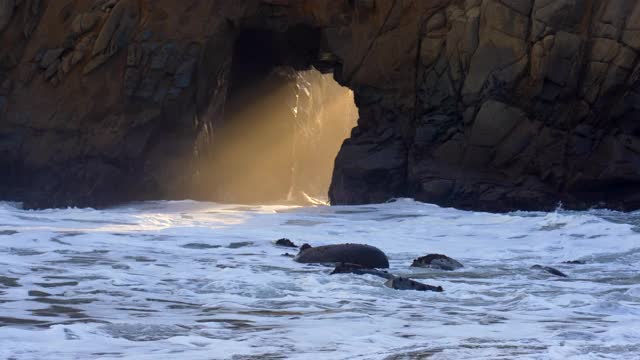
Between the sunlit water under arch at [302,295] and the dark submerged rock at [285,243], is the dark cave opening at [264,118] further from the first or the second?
the dark submerged rock at [285,243]

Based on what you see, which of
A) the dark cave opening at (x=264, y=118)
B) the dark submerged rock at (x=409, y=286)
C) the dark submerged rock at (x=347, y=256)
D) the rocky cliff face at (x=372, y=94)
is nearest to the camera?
the dark submerged rock at (x=409, y=286)

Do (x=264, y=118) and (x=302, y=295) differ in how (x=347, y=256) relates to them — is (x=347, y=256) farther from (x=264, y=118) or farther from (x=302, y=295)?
(x=264, y=118)

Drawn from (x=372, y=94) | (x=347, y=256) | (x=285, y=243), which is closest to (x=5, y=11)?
(x=372, y=94)

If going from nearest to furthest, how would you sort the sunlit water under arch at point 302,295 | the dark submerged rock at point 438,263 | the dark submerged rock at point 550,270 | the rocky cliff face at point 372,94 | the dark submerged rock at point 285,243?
1. the sunlit water under arch at point 302,295
2. the dark submerged rock at point 550,270
3. the dark submerged rock at point 438,263
4. the dark submerged rock at point 285,243
5. the rocky cliff face at point 372,94

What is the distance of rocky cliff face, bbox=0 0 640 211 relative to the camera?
21.2 metres

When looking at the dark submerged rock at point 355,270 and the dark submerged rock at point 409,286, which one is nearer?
the dark submerged rock at point 409,286

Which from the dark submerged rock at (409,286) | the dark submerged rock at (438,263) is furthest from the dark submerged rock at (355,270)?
the dark submerged rock at (438,263)

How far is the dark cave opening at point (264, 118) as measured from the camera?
26203 millimetres

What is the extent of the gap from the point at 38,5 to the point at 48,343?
18336 millimetres

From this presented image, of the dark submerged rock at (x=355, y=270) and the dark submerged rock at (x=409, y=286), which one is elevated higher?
the dark submerged rock at (x=355, y=270)

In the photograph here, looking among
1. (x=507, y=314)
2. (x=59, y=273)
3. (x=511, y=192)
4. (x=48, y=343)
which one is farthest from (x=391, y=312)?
(x=511, y=192)

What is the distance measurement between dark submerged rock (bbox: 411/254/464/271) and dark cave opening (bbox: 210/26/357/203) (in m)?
13.1

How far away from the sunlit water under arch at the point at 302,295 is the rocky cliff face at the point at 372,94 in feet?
10.7

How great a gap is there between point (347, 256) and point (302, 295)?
291cm
